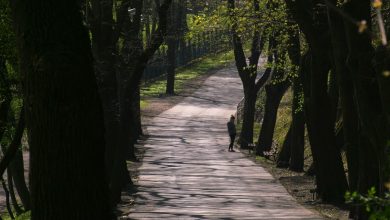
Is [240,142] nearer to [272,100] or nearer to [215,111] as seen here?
[272,100]

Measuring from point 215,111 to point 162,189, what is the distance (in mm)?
33346

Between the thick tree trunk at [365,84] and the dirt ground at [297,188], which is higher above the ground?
the thick tree trunk at [365,84]

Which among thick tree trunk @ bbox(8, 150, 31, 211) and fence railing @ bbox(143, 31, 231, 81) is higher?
fence railing @ bbox(143, 31, 231, 81)

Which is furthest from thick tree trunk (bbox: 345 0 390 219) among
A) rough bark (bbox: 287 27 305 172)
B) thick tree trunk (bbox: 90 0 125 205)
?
rough bark (bbox: 287 27 305 172)

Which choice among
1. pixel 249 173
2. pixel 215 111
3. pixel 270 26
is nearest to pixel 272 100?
pixel 249 173

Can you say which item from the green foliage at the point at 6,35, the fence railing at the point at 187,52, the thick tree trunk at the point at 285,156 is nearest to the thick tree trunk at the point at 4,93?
the green foliage at the point at 6,35

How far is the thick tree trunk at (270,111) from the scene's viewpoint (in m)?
33.8

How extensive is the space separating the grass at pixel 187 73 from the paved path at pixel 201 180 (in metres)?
12.3

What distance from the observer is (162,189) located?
24406 mm

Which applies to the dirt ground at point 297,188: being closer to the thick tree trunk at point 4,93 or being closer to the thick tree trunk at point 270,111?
the thick tree trunk at point 270,111

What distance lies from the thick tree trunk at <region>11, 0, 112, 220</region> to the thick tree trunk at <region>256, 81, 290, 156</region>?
89.2 feet

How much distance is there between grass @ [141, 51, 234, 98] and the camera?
A: 214ft

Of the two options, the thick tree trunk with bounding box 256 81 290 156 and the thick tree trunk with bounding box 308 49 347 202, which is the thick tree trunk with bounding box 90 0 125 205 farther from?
the thick tree trunk with bounding box 256 81 290 156

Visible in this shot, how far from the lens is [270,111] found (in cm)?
3422
